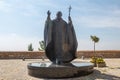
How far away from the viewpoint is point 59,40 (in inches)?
466

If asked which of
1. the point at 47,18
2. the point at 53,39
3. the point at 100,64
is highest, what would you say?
the point at 47,18

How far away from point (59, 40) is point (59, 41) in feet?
0.15

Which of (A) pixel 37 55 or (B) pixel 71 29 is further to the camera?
(A) pixel 37 55

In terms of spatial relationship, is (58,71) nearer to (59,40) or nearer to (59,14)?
(59,40)

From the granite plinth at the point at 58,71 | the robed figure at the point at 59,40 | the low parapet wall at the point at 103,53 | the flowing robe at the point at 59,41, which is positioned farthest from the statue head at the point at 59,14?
the low parapet wall at the point at 103,53

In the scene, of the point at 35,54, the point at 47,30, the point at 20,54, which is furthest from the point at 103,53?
the point at 47,30

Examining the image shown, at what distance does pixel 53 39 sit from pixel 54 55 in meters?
0.71

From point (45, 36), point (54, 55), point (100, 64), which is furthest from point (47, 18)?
point (100, 64)

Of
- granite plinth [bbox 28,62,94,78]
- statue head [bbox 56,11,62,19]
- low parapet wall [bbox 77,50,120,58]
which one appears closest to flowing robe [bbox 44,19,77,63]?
statue head [bbox 56,11,62,19]

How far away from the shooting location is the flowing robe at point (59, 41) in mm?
11680

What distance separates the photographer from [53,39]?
39.0 feet

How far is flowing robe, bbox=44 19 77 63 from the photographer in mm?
11680

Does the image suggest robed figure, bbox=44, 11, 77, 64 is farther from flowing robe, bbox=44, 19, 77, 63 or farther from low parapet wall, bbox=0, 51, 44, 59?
low parapet wall, bbox=0, 51, 44, 59

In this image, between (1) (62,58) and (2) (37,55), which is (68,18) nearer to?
(1) (62,58)
